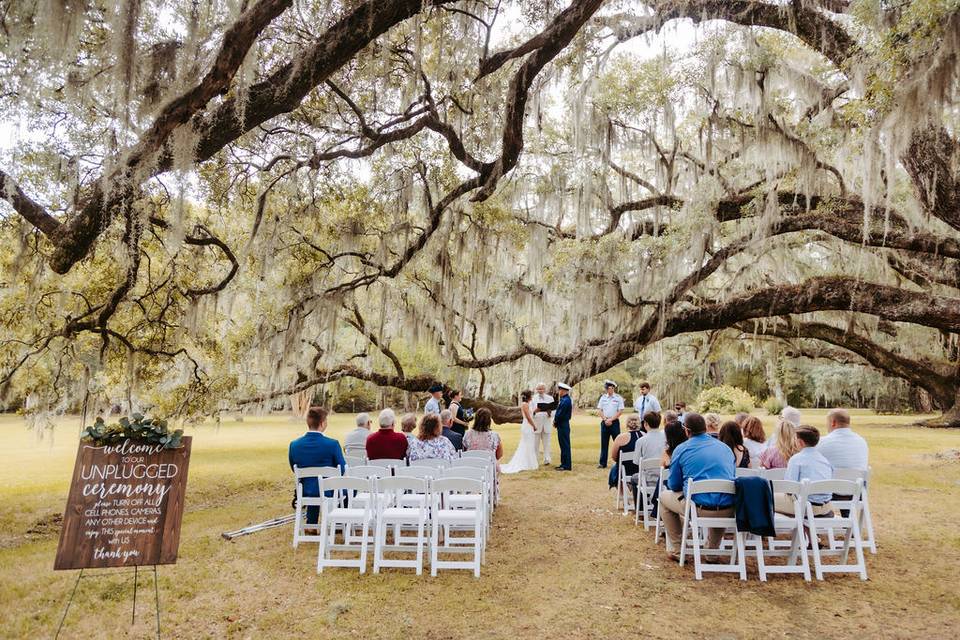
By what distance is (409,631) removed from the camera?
3434 mm

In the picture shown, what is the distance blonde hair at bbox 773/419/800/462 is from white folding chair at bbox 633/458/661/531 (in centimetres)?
110

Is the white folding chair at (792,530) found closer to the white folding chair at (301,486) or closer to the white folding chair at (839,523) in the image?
the white folding chair at (839,523)

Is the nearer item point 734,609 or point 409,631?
point 409,631

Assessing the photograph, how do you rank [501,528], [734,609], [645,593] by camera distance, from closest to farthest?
[734,609]
[645,593]
[501,528]

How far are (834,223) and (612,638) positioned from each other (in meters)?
6.50

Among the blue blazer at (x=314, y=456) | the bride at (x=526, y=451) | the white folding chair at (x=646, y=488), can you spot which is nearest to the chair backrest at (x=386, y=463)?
the blue blazer at (x=314, y=456)

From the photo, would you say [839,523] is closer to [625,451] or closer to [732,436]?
[732,436]

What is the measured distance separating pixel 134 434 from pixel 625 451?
511 cm

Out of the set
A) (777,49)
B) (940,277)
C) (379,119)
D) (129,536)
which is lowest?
(129,536)

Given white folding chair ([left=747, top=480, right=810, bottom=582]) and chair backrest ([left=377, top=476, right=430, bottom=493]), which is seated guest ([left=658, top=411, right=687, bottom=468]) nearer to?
white folding chair ([left=747, top=480, right=810, bottom=582])

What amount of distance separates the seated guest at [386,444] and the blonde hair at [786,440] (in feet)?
11.6

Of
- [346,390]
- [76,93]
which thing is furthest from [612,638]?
[346,390]

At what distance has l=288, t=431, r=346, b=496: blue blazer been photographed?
5293 millimetres

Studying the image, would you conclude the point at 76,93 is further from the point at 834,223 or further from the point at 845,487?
the point at 834,223
